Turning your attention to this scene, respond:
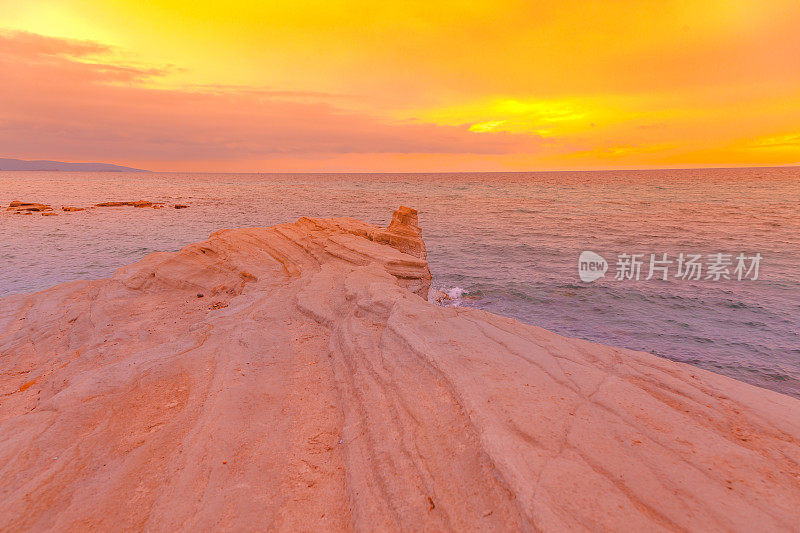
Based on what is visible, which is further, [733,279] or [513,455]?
[733,279]

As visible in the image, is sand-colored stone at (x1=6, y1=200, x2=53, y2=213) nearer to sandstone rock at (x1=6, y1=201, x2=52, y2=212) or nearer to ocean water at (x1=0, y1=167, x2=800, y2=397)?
sandstone rock at (x1=6, y1=201, x2=52, y2=212)

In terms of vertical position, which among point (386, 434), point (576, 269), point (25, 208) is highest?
point (25, 208)

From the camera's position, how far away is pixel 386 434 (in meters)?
3.79

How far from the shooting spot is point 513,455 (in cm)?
314

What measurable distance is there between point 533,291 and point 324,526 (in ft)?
43.5

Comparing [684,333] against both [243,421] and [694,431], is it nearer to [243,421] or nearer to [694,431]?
[694,431]

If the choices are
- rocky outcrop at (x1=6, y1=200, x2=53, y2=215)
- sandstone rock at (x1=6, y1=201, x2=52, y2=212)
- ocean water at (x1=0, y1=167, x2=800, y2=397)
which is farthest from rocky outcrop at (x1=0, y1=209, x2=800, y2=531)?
sandstone rock at (x1=6, y1=201, x2=52, y2=212)

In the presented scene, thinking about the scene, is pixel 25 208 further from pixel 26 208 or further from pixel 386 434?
pixel 386 434

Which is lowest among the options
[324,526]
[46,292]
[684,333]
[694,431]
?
[684,333]

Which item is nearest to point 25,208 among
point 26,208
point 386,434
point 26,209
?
point 26,208

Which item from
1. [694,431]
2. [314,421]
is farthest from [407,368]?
[694,431]

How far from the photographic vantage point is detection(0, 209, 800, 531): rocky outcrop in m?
2.91

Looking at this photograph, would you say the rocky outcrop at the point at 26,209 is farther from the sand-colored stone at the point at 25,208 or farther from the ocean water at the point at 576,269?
the ocean water at the point at 576,269

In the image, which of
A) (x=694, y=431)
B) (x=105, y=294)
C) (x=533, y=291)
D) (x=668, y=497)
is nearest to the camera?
(x=668, y=497)
